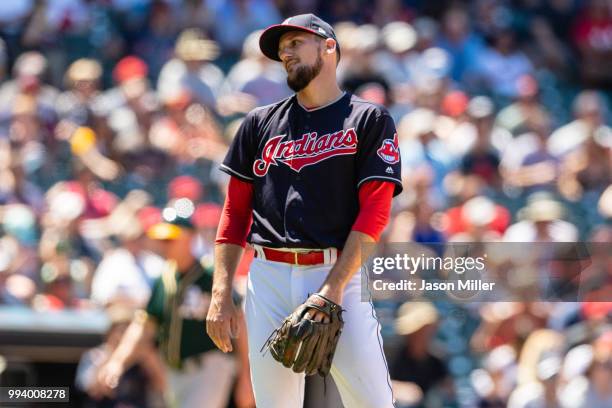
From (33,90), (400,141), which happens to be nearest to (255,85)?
(400,141)

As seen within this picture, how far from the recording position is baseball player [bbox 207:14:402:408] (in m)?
4.40

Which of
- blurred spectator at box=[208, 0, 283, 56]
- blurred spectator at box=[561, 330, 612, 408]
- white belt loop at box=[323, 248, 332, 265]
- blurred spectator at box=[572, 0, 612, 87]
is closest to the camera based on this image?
white belt loop at box=[323, 248, 332, 265]

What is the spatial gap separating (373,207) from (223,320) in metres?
0.70

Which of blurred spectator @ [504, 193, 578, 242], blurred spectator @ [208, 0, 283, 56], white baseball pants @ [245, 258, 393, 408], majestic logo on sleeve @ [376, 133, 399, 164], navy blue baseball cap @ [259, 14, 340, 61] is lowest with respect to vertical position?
white baseball pants @ [245, 258, 393, 408]

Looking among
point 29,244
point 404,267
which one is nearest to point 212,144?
point 29,244

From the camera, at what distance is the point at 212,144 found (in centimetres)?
1011

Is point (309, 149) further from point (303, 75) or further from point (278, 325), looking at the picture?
point (278, 325)

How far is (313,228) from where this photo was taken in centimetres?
448

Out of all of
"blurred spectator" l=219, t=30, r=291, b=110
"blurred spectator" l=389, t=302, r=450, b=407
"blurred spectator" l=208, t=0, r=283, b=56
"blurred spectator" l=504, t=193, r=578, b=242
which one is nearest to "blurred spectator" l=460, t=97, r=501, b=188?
"blurred spectator" l=504, t=193, r=578, b=242

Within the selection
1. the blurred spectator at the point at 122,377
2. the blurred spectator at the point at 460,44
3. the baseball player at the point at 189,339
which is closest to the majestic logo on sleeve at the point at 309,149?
the baseball player at the point at 189,339

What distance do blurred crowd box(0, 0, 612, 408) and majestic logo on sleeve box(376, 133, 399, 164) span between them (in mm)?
3353

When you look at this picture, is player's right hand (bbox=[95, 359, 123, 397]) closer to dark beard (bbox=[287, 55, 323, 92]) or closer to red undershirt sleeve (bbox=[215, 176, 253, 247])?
red undershirt sleeve (bbox=[215, 176, 253, 247])

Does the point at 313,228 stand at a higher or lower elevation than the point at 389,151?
lower

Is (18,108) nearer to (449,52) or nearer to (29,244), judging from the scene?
(29,244)
